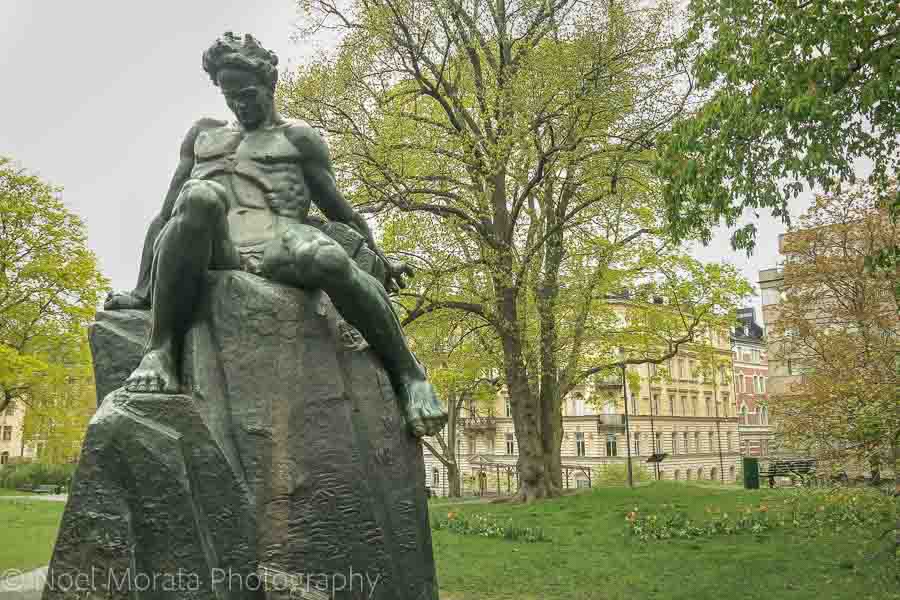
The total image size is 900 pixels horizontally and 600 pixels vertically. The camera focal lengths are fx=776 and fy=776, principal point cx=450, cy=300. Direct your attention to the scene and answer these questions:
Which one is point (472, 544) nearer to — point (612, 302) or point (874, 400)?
point (874, 400)

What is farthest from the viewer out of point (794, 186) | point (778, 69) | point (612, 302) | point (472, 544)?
point (612, 302)

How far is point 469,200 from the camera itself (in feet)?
59.9

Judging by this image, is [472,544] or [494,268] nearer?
[472,544]

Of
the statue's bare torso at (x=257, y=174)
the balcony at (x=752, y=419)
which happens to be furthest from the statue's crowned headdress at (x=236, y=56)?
the balcony at (x=752, y=419)

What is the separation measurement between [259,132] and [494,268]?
12.9 m

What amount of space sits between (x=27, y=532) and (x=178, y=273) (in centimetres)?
1187

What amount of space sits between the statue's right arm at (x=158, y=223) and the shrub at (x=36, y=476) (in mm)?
29785

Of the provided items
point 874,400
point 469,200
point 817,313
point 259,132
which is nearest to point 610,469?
point 817,313

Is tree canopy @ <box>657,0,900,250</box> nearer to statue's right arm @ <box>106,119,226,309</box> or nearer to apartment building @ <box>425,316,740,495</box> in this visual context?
statue's right arm @ <box>106,119,226,309</box>

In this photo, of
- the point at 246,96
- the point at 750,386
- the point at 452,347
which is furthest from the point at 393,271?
the point at 750,386

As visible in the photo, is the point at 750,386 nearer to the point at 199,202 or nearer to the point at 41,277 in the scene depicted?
the point at 41,277

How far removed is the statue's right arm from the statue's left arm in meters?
0.48

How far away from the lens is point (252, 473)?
10.3ft

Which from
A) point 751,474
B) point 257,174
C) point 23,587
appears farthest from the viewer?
point 751,474
